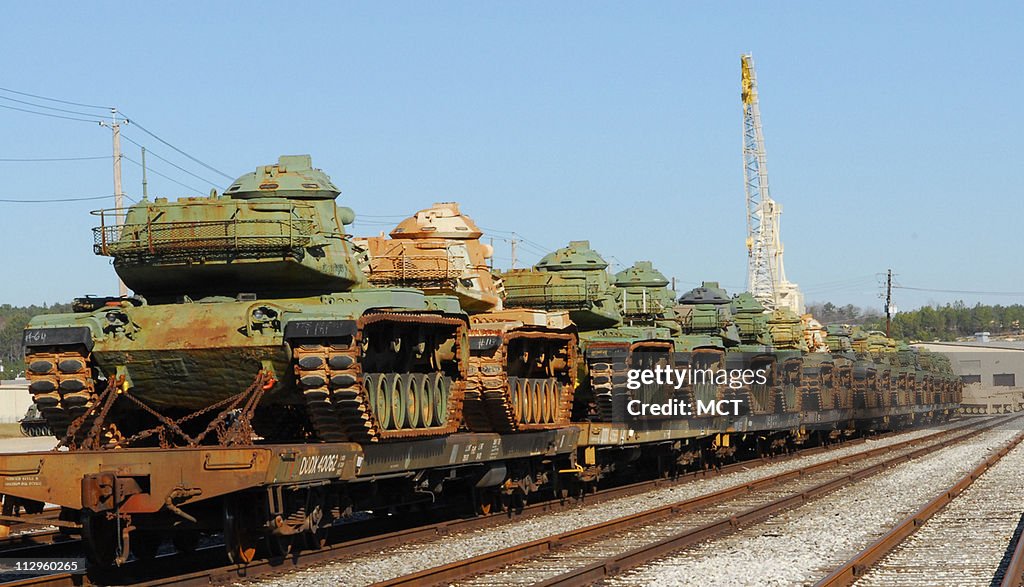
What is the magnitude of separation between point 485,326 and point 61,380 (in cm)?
692

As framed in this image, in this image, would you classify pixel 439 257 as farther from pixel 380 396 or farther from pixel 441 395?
pixel 380 396

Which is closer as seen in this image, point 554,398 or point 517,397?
point 517,397

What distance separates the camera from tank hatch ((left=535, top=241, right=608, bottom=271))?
3108cm

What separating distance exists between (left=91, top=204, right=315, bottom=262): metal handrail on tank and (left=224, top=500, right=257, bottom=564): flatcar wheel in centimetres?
305

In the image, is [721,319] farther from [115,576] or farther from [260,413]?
[115,576]

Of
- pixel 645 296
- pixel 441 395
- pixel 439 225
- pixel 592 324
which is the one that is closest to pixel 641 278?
pixel 645 296

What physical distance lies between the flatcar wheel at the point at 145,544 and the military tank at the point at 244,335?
1.07m

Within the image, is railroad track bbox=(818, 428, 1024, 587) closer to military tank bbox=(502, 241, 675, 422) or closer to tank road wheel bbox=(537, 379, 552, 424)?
tank road wheel bbox=(537, 379, 552, 424)

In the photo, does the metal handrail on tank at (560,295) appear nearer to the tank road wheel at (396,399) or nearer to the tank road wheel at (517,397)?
the tank road wheel at (517,397)

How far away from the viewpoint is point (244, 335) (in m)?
16.8

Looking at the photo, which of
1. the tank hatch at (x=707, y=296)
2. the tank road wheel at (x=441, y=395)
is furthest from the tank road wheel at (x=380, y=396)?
the tank hatch at (x=707, y=296)

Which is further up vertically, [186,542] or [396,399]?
[396,399]

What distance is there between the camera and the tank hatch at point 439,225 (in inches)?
1049

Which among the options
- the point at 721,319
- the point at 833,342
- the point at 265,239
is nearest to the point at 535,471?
the point at 265,239
